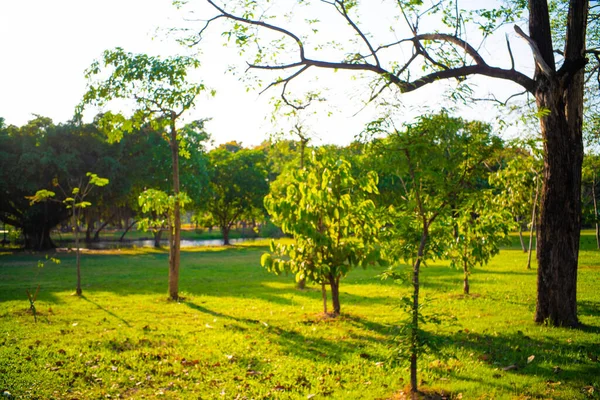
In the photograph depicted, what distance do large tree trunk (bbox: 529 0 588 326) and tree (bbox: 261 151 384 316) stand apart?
2.89m

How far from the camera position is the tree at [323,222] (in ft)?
31.0

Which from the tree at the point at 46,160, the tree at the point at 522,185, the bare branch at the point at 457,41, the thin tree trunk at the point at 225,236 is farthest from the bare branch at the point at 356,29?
the thin tree trunk at the point at 225,236

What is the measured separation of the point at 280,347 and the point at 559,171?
A: 548 cm

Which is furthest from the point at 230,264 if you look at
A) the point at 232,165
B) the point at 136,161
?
the point at 232,165

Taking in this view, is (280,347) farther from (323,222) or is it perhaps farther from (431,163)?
(431,163)

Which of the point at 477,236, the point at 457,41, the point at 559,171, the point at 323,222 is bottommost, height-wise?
the point at 477,236

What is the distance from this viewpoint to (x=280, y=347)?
27.4ft

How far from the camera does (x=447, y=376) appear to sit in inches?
259

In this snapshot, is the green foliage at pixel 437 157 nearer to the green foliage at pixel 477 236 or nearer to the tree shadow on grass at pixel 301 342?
the tree shadow on grass at pixel 301 342

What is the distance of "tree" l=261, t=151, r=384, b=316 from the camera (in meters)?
9.45

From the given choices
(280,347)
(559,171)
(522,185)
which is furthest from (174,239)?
(522,185)

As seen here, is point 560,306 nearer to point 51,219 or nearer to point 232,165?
point 51,219

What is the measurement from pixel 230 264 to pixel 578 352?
20043 mm

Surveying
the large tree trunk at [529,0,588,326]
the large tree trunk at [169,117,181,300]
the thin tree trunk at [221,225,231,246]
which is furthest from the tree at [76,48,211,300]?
the thin tree trunk at [221,225,231,246]
